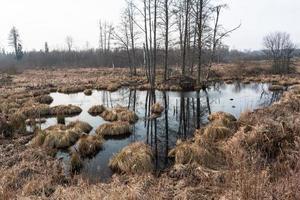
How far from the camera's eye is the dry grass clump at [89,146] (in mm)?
8422

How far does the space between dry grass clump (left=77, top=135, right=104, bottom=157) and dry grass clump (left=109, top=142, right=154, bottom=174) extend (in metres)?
1.29

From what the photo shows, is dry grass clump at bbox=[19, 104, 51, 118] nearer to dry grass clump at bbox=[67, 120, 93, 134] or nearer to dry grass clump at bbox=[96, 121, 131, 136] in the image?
dry grass clump at bbox=[67, 120, 93, 134]

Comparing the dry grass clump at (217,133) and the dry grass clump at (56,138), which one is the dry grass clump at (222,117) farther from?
the dry grass clump at (56,138)

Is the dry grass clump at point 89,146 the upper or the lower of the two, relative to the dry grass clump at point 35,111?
lower

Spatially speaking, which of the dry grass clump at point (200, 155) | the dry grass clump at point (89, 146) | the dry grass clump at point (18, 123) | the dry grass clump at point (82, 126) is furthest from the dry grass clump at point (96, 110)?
the dry grass clump at point (200, 155)

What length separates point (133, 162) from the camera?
23.2ft

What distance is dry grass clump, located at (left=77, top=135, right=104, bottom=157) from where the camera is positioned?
842 cm

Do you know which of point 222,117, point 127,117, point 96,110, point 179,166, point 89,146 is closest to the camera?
point 179,166

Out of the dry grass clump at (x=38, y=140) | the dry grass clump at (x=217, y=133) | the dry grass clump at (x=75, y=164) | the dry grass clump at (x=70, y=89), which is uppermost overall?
the dry grass clump at (x=70, y=89)

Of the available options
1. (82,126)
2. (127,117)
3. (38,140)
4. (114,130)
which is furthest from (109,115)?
(38,140)

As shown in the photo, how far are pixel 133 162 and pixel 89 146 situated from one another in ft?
7.13

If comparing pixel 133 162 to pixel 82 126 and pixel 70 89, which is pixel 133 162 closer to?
pixel 82 126

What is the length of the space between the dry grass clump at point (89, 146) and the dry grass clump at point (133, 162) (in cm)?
129

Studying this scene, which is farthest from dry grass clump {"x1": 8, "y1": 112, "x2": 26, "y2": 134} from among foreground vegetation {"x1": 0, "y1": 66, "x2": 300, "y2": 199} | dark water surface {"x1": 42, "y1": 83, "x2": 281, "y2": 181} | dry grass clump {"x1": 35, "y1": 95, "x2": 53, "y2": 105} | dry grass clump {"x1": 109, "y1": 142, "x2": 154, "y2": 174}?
dry grass clump {"x1": 35, "y1": 95, "x2": 53, "y2": 105}
